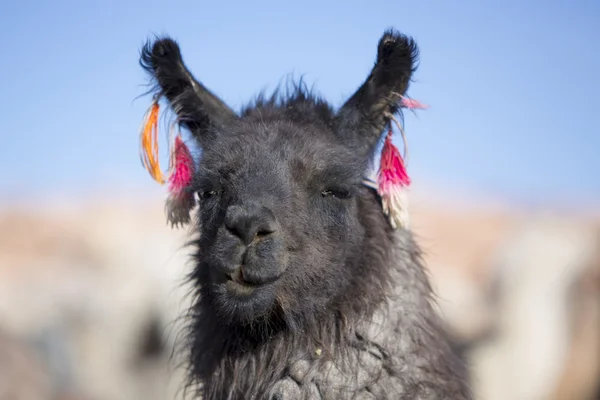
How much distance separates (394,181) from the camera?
12.4ft

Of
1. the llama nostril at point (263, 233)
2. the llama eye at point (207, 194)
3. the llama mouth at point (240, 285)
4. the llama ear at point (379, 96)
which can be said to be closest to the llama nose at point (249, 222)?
the llama nostril at point (263, 233)

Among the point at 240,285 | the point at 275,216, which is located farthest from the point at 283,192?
the point at 240,285

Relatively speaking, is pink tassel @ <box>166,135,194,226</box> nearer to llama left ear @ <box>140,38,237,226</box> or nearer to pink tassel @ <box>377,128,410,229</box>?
llama left ear @ <box>140,38,237,226</box>

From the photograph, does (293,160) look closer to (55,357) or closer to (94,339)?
(55,357)

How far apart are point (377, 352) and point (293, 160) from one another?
1019mm

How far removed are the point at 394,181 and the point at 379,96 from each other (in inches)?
18.0

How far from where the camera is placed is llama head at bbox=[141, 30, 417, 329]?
3.23 meters

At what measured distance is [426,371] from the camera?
352 cm

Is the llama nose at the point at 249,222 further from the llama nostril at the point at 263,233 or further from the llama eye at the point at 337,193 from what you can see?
the llama eye at the point at 337,193

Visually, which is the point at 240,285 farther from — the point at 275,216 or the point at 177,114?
the point at 177,114

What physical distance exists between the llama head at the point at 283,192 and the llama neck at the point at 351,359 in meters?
0.14

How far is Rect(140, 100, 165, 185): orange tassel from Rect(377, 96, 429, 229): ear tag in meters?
1.21

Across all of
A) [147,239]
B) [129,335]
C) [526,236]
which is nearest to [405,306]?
[526,236]

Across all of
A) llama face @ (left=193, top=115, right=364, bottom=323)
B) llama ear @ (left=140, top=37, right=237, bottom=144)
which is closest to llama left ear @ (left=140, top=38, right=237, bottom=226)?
llama ear @ (left=140, top=37, right=237, bottom=144)
